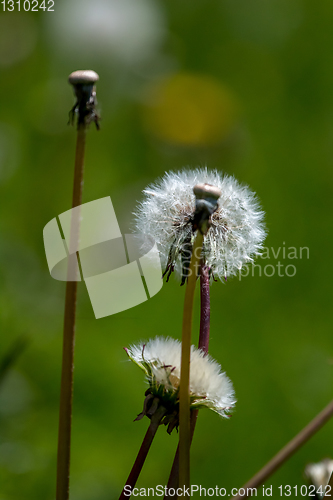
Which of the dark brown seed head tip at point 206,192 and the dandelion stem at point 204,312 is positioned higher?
the dark brown seed head tip at point 206,192

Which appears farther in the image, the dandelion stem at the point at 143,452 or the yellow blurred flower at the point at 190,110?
the yellow blurred flower at the point at 190,110

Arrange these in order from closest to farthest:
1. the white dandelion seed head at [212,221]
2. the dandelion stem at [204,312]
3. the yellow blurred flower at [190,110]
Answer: the dandelion stem at [204,312], the white dandelion seed head at [212,221], the yellow blurred flower at [190,110]

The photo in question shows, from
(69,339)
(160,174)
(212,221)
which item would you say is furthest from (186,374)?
(160,174)

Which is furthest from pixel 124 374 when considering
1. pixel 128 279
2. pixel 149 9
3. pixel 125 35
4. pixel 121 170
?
pixel 149 9
